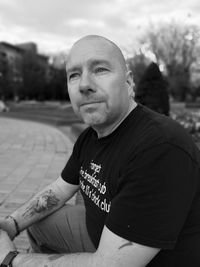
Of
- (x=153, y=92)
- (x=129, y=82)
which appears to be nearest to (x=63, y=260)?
(x=129, y=82)

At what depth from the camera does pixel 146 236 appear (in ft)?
4.02

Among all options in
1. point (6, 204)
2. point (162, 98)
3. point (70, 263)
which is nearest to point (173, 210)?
point (70, 263)

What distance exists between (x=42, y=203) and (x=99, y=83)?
98 cm

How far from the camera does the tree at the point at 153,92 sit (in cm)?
765

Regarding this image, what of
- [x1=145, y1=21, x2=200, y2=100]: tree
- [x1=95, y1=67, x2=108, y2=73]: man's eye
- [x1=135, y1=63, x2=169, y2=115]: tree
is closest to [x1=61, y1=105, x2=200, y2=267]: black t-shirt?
[x1=95, y1=67, x2=108, y2=73]: man's eye

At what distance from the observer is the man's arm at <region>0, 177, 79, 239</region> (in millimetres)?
2090

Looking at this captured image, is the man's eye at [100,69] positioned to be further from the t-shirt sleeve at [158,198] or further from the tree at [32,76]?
the tree at [32,76]

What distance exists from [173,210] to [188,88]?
47435mm

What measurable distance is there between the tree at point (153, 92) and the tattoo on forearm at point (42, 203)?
5.67m

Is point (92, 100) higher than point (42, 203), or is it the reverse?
point (92, 100)

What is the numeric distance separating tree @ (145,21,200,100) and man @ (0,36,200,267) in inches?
1487

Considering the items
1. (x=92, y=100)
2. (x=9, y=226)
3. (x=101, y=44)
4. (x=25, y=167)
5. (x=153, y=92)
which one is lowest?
(x=25, y=167)

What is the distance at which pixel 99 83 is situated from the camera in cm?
152

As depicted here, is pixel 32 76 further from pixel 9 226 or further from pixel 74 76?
pixel 74 76
